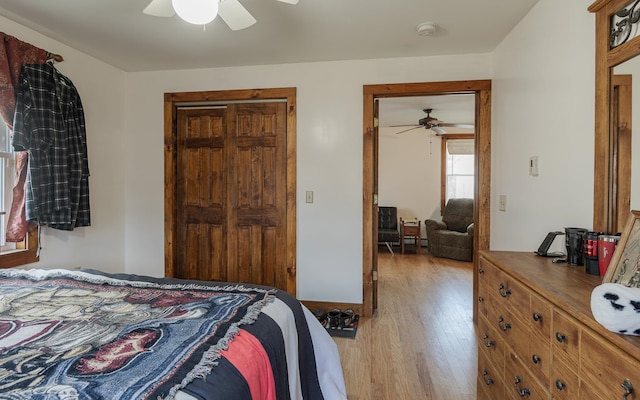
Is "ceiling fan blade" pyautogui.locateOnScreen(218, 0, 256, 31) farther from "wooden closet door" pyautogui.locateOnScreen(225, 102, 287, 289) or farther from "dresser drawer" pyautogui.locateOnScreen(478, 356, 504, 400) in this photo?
"dresser drawer" pyautogui.locateOnScreen(478, 356, 504, 400)

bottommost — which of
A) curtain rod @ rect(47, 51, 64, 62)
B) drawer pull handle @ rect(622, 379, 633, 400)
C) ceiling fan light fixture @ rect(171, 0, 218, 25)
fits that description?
drawer pull handle @ rect(622, 379, 633, 400)

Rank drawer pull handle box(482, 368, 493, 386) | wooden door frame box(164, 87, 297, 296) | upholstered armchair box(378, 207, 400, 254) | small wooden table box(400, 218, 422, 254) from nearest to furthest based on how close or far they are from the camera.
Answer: drawer pull handle box(482, 368, 493, 386) < wooden door frame box(164, 87, 297, 296) < small wooden table box(400, 218, 422, 254) < upholstered armchair box(378, 207, 400, 254)

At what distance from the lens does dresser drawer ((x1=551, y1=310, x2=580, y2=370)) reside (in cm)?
93

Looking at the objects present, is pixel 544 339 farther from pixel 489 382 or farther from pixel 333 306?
pixel 333 306

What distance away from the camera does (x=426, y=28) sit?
2379 millimetres

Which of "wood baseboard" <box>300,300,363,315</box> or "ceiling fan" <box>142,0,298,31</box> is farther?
"wood baseboard" <box>300,300,363,315</box>

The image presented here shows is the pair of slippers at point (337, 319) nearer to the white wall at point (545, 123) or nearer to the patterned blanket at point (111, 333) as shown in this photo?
the white wall at point (545, 123)

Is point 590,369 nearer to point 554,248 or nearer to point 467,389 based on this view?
point 554,248

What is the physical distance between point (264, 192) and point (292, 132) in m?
0.65

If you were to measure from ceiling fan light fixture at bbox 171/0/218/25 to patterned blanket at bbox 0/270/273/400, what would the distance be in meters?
1.24

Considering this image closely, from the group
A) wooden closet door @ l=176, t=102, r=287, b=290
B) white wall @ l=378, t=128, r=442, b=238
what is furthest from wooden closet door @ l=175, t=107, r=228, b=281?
white wall @ l=378, t=128, r=442, b=238

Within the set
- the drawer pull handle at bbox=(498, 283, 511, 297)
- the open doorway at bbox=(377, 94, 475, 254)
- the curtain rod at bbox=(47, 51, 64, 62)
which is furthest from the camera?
the open doorway at bbox=(377, 94, 475, 254)

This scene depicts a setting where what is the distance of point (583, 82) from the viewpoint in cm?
158

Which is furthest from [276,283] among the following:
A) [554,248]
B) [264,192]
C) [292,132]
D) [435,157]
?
[435,157]
